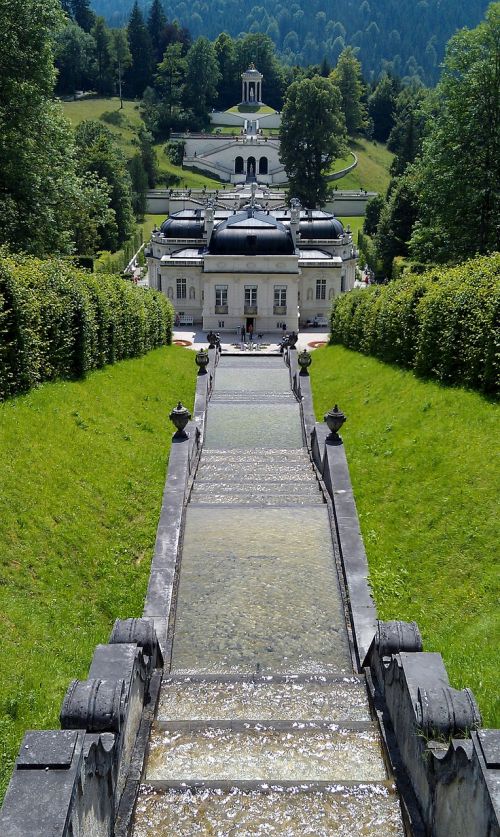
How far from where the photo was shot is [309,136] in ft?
279

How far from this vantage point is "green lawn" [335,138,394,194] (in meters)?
111

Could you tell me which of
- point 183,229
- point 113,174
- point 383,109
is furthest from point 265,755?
point 383,109

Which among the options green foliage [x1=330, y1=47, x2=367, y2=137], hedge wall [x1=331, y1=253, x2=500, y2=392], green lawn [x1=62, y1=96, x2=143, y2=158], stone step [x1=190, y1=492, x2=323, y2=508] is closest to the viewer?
stone step [x1=190, y1=492, x2=323, y2=508]

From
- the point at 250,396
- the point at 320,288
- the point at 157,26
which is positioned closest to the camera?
the point at 250,396

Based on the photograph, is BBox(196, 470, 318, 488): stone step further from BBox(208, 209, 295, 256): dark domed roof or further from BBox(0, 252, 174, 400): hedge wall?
BBox(208, 209, 295, 256): dark domed roof

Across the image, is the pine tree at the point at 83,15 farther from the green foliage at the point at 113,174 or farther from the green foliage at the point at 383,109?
the green foliage at the point at 113,174

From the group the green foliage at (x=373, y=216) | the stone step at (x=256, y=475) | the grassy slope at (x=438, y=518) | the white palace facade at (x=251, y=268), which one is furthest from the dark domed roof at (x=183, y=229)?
the stone step at (x=256, y=475)

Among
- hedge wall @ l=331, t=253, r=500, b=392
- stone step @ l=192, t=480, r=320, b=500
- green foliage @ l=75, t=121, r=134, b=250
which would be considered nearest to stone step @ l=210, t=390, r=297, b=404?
hedge wall @ l=331, t=253, r=500, b=392

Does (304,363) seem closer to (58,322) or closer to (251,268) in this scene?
(58,322)

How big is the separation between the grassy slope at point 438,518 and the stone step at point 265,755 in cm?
150

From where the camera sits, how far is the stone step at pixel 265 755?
7656mm

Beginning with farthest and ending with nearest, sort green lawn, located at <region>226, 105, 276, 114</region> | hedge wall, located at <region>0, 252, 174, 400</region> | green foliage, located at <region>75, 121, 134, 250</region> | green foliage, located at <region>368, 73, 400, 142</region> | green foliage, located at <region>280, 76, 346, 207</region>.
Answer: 1. green lawn, located at <region>226, 105, 276, 114</region>
2. green foliage, located at <region>368, 73, 400, 142</region>
3. green foliage, located at <region>280, 76, 346, 207</region>
4. green foliage, located at <region>75, 121, 134, 250</region>
5. hedge wall, located at <region>0, 252, 174, 400</region>

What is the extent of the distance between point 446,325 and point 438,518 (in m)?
8.82

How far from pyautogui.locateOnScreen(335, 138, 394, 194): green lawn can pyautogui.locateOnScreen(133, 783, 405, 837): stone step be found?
347 ft
